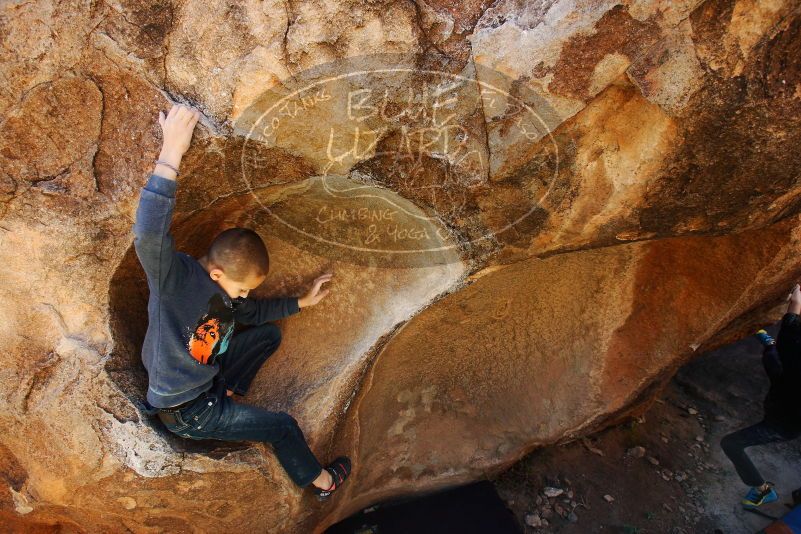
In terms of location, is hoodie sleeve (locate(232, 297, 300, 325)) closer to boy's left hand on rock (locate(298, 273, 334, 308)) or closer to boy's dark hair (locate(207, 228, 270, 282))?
boy's left hand on rock (locate(298, 273, 334, 308))

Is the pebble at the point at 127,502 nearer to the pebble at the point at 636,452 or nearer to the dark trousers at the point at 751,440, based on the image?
the pebble at the point at 636,452

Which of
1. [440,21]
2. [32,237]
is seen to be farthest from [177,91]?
[440,21]

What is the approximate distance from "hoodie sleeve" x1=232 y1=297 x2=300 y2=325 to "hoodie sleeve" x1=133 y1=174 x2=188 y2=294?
45 centimetres

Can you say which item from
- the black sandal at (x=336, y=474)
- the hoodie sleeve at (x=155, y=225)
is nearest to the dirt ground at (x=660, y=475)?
the black sandal at (x=336, y=474)

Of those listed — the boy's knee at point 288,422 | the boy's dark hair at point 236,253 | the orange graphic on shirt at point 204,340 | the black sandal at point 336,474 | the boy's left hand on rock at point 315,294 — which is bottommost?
the black sandal at point 336,474

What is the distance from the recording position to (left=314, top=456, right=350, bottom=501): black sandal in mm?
1966

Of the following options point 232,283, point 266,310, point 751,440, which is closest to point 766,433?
point 751,440

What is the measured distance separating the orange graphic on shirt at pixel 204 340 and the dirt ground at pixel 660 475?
1645 millimetres

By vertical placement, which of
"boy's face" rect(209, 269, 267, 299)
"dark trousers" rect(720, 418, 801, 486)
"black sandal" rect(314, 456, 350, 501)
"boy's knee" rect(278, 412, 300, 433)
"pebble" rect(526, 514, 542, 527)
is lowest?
"dark trousers" rect(720, 418, 801, 486)

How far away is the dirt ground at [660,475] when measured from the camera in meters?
2.59

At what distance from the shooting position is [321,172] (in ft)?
4.99

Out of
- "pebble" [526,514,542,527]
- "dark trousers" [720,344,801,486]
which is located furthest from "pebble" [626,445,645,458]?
"pebble" [526,514,542,527]

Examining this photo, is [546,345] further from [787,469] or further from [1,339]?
[1,339]

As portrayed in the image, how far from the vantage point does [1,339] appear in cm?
147
